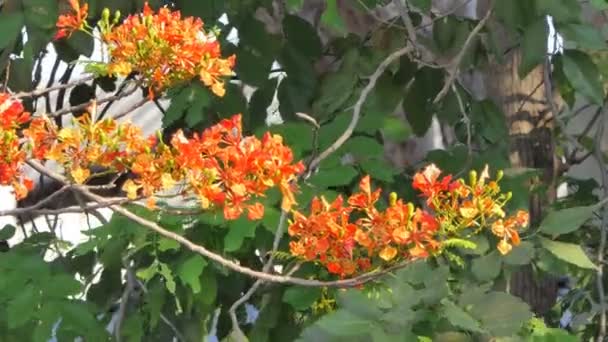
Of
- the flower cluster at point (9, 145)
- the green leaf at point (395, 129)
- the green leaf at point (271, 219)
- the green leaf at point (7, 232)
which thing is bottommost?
the green leaf at point (7, 232)

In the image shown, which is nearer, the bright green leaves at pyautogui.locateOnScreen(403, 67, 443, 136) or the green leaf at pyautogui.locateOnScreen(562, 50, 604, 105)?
the green leaf at pyautogui.locateOnScreen(562, 50, 604, 105)

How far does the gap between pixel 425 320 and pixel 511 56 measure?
1.02 metres

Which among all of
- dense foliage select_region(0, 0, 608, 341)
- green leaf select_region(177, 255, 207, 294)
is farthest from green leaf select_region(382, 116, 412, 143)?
green leaf select_region(177, 255, 207, 294)

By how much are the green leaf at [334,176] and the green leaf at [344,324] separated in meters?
0.34

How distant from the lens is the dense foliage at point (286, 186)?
88 cm

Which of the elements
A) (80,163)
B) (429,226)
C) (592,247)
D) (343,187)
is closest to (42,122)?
(80,163)

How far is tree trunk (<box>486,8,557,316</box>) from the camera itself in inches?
74.0

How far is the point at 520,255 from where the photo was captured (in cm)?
122

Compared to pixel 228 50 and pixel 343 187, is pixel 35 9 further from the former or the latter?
pixel 343 187

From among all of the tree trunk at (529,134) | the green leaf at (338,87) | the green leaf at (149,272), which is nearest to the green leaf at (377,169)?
the green leaf at (338,87)

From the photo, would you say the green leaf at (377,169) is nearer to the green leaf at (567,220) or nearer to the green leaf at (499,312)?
the green leaf at (567,220)

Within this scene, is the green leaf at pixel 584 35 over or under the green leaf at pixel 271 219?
over

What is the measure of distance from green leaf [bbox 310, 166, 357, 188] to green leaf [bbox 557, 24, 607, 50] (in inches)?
12.6

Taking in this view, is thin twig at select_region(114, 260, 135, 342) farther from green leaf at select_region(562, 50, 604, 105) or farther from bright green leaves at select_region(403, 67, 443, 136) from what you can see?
green leaf at select_region(562, 50, 604, 105)
